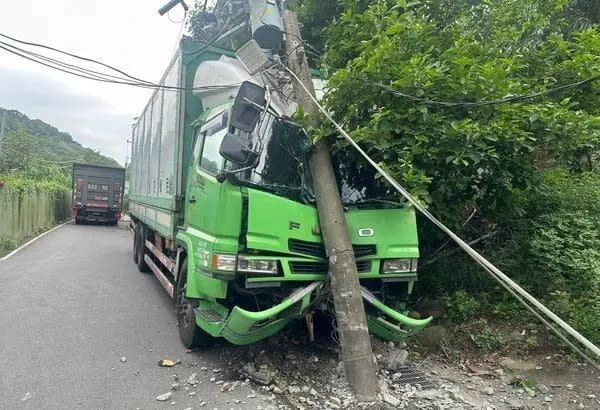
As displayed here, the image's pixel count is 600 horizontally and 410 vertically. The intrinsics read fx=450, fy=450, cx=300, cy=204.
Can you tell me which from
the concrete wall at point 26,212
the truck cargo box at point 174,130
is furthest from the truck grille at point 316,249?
the concrete wall at point 26,212

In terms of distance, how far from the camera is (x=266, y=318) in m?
3.64

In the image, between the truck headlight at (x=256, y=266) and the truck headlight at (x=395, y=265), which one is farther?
the truck headlight at (x=395, y=265)

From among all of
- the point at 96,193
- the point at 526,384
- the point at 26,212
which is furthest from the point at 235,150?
the point at 96,193

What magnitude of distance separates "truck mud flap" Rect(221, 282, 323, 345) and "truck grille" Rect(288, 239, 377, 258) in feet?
0.92

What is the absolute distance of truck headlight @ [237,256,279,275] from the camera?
12.2 feet

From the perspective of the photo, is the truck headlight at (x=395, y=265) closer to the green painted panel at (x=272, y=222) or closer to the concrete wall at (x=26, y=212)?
the green painted panel at (x=272, y=222)

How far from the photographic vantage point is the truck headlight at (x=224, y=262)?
3.78m

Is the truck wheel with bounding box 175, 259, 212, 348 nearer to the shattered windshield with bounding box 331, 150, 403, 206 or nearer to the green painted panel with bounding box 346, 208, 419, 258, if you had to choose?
the green painted panel with bounding box 346, 208, 419, 258

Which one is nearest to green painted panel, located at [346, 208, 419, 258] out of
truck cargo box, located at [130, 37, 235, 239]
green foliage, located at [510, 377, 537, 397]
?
green foliage, located at [510, 377, 537, 397]

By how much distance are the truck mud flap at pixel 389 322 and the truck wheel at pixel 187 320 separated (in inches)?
68.3

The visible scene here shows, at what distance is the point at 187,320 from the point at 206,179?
161 centimetres

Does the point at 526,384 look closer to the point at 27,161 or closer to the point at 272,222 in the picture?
the point at 272,222

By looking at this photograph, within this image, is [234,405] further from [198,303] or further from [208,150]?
[208,150]

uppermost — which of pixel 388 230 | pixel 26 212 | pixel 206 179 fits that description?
pixel 206 179
